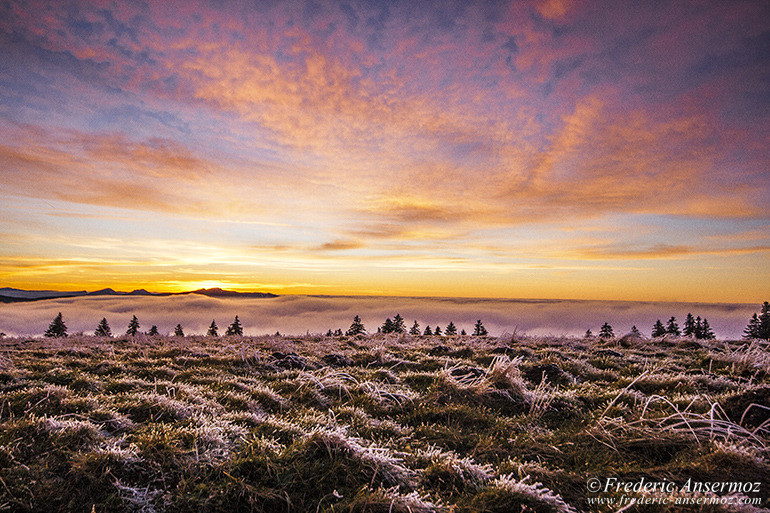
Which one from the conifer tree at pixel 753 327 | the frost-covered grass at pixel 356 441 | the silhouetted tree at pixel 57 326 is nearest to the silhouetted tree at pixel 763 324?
the conifer tree at pixel 753 327

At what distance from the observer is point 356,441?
17.3 ft

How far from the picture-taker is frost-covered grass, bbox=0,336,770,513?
3.85 meters

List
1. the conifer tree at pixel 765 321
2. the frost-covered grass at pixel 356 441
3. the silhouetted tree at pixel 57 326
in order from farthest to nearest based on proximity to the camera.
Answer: the silhouetted tree at pixel 57 326 → the conifer tree at pixel 765 321 → the frost-covered grass at pixel 356 441

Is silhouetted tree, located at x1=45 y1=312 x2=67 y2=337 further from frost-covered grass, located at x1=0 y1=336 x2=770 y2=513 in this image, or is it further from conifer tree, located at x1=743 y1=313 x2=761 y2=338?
conifer tree, located at x1=743 y1=313 x2=761 y2=338

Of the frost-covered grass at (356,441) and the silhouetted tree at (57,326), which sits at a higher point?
the frost-covered grass at (356,441)

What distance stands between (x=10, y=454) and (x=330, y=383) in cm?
527

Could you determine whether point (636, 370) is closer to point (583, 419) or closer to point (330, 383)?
point (583, 419)

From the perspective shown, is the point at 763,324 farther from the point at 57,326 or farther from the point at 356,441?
the point at 57,326

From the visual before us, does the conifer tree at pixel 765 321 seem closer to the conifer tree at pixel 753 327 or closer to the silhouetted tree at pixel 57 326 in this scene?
the conifer tree at pixel 753 327

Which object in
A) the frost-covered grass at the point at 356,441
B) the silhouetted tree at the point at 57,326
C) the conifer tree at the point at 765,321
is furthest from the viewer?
the silhouetted tree at the point at 57,326

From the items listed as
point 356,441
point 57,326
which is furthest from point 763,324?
point 57,326

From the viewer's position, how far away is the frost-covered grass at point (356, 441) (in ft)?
12.6

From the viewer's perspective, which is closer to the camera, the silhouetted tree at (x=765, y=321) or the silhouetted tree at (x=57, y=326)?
the silhouetted tree at (x=765, y=321)

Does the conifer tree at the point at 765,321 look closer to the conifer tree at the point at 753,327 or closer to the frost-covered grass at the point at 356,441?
the conifer tree at the point at 753,327
